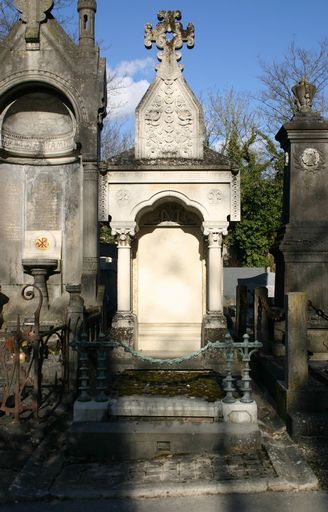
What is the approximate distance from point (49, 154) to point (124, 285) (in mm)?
4634

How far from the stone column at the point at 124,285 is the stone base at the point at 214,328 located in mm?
1333

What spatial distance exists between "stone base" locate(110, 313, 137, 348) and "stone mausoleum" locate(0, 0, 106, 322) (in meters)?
1.51

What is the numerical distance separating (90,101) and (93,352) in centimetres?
569

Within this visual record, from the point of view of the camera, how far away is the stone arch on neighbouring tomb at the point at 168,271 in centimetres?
1009

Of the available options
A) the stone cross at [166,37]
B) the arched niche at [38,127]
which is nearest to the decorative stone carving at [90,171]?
the arched niche at [38,127]

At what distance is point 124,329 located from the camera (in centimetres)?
902

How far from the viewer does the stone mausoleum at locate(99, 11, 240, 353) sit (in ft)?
29.7

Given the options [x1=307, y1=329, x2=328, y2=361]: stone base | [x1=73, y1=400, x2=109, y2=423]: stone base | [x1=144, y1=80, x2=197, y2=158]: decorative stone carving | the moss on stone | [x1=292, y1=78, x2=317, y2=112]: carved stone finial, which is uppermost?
[x1=292, y1=78, x2=317, y2=112]: carved stone finial

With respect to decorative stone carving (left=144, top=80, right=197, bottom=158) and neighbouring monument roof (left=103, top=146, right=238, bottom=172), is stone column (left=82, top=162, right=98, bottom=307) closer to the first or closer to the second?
neighbouring monument roof (left=103, top=146, right=238, bottom=172)

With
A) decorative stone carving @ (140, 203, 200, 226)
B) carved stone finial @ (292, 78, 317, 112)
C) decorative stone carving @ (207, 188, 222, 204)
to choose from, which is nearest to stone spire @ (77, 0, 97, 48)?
decorative stone carving @ (140, 203, 200, 226)

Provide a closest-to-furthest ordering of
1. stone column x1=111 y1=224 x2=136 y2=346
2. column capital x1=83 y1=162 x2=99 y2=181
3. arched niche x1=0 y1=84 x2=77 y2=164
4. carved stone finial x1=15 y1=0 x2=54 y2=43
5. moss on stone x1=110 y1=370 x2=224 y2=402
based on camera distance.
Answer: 1. moss on stone x1=110 y1=370 x2=224 y2=402
2. stone column x1=111 y1=224 x2=136 y2=346
3. column capital x1=83 y1=162 x2=99 y2=181
4. carved stone finial x1=15 y1=0 x2=54 y2=43
5. arched niche x1=0 y1=84 x2=77 y2=164

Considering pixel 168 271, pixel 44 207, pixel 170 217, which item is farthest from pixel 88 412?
pixel 44 207

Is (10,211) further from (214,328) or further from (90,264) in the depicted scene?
(214,328)

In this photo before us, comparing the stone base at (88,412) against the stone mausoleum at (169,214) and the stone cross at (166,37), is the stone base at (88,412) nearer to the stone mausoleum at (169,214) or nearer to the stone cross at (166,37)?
the stone mausoleum at (169,214)
